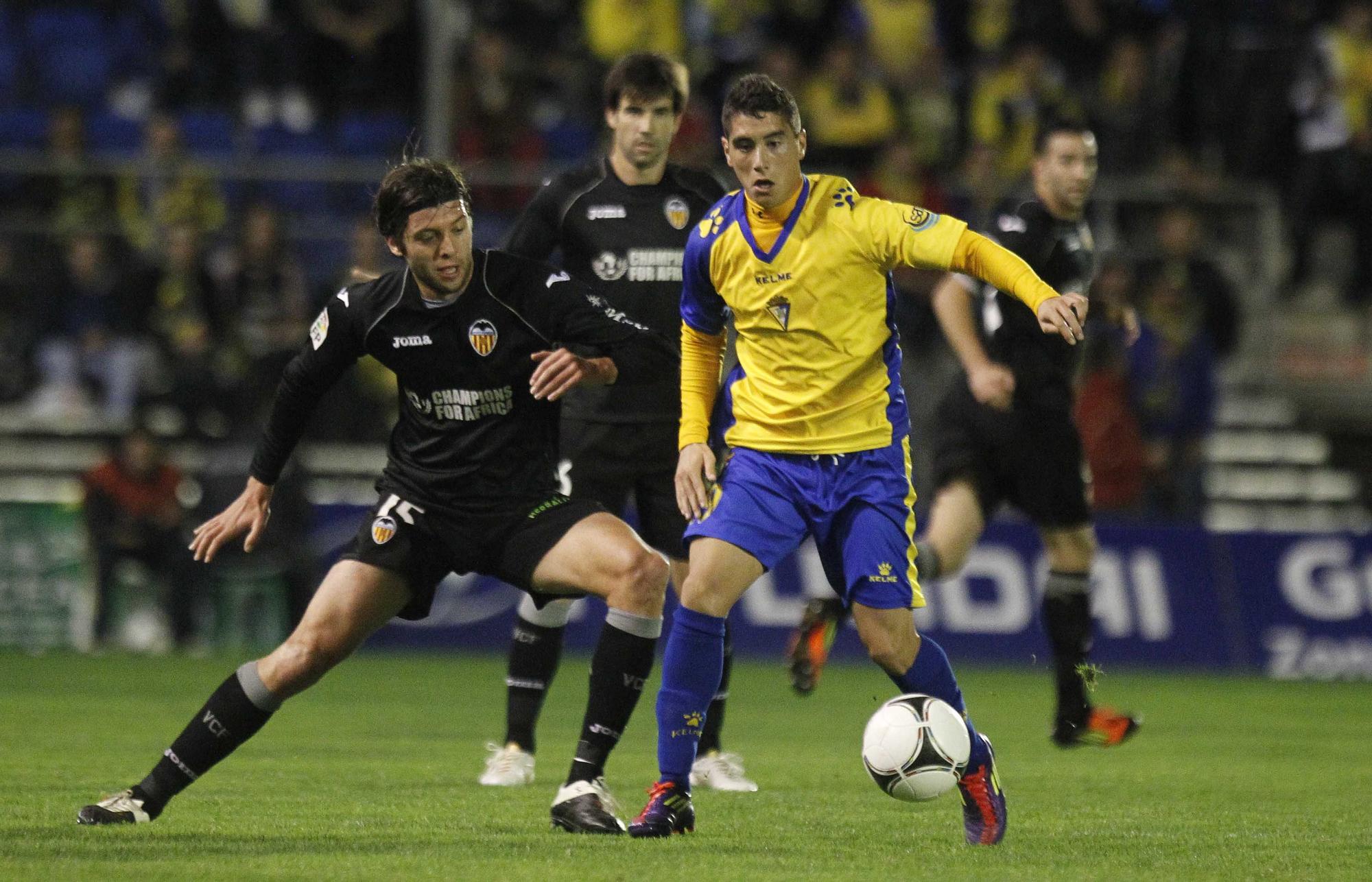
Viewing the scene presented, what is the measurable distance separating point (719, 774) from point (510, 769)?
0.76 meters

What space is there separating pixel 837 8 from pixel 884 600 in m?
11.8

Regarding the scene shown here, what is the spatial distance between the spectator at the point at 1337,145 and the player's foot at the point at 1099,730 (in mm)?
8551

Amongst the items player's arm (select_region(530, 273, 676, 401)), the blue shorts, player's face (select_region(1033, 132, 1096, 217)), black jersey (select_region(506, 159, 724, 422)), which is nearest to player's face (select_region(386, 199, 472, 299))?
player's arm (select_region(530, 273, 676, 401))

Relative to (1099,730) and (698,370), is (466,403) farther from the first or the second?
(1099,730)

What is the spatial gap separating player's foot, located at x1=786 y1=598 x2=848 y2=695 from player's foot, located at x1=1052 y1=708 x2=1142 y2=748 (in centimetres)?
106

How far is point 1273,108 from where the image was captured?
16984mm

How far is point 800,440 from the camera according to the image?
6.06 meters

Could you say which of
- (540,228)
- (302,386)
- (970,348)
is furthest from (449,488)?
(970,348)

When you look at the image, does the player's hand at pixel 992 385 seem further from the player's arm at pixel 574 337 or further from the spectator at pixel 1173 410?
the spectator at pixel 1173 410

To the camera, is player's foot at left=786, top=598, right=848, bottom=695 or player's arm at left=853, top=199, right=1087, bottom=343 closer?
player's arm at left=853, top=199, right=1087, bottom=343

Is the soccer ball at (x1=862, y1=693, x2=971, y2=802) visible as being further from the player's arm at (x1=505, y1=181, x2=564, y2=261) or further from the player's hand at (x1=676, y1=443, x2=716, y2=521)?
the player's arm at (x1=505, y1=181, x2=564, y2=261)

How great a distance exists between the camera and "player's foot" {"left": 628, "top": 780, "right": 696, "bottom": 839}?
6.01 m

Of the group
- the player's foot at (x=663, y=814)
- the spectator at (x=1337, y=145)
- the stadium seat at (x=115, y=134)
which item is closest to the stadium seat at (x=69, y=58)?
the stadium seat at (x=115, y=134)

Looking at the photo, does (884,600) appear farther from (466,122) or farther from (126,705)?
(466,122)
